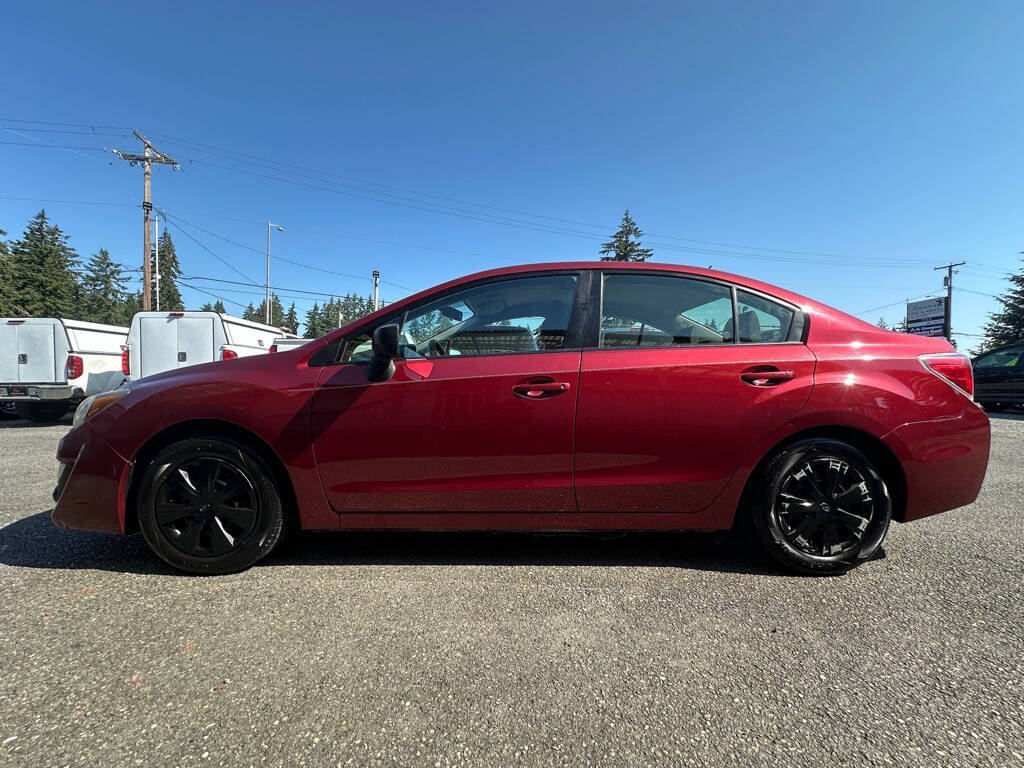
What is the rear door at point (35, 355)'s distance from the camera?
862 cm

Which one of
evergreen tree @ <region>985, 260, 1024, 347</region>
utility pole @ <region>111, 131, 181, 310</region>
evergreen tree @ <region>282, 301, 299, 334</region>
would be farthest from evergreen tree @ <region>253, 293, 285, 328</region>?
evergreen tree @ <region>985, 260, 1024, 347</region>

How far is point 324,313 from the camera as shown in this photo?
123 m

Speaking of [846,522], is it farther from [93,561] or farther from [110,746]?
[93,561]

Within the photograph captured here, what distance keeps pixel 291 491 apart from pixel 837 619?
259cm

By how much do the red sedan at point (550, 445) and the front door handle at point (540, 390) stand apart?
0.01m

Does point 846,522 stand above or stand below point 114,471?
below

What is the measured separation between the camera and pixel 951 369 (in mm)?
2443

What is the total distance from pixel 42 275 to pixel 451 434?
62.7 m

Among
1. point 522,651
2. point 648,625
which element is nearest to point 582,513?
point 648,625

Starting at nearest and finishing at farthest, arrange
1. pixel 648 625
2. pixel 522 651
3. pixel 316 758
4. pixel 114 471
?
1. pixel 316 758
2. pixel 522 651
3. pixel 648 625
4. pixel 114 471

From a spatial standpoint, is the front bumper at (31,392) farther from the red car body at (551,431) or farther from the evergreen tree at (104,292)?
the evergreen tree at (104,292)

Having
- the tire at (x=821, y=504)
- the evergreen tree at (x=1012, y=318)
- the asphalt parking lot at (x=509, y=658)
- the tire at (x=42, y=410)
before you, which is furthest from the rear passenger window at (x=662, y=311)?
the evergreen tree at (x=1012, y=318)

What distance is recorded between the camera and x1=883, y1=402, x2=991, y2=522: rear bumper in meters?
2.39

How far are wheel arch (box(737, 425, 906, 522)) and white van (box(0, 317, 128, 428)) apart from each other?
34.6ft
